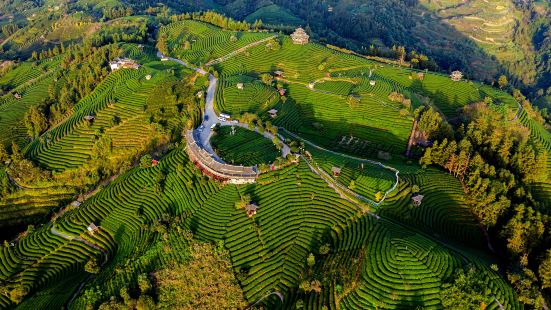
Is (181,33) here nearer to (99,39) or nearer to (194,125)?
(99,39)

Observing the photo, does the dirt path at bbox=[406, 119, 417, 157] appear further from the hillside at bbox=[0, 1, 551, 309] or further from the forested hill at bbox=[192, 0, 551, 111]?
the forested hill at bbox=[192, 0, 551, 111]

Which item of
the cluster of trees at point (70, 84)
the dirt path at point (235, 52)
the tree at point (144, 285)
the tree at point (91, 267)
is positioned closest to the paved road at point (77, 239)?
the tree at point (91, 267)

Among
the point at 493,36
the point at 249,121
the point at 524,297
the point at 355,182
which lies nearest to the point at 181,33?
the point at 249,121

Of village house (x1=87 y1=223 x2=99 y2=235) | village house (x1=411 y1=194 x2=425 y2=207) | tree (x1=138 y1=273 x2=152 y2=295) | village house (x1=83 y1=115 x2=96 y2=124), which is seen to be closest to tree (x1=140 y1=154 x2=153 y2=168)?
village house (x1=87 y1=223 x2=99 y2=235)

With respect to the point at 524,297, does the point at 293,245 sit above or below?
below

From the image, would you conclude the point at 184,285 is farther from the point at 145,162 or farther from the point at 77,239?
the point at 145,162

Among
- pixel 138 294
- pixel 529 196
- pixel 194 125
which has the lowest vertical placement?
pixel 138 294
